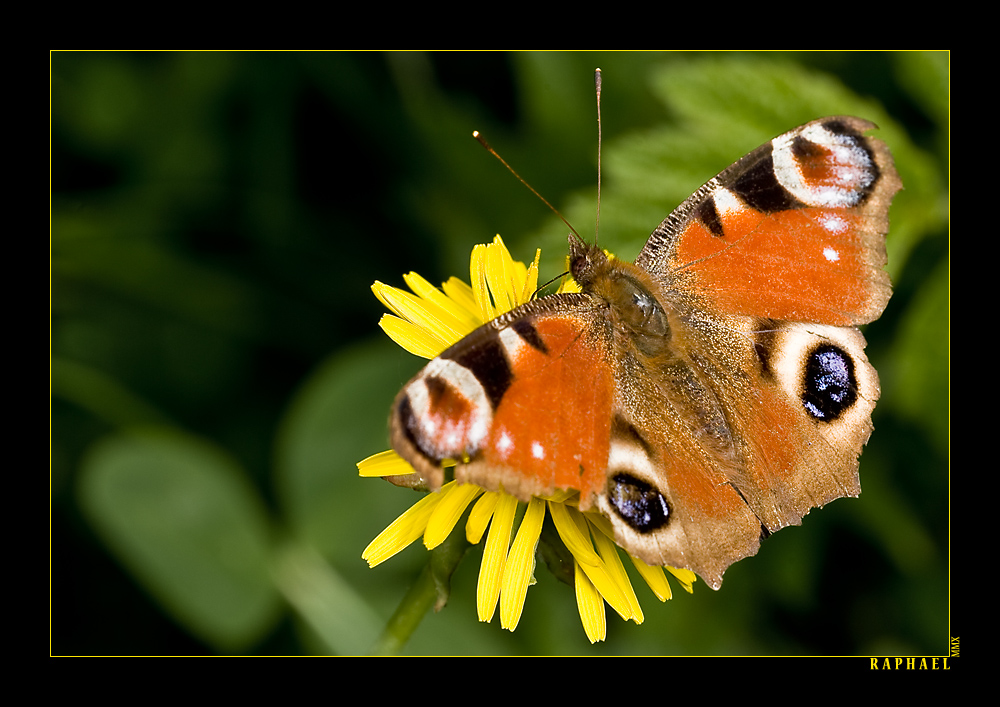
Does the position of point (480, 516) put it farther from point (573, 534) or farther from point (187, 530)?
point (187, 530)

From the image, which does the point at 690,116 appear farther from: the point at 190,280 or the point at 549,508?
the point at 190,280

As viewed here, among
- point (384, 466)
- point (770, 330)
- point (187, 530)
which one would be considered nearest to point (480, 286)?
point (384, 466)

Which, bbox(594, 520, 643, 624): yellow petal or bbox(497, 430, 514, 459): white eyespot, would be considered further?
bbox(594, 520, 643, 624): yellow petal

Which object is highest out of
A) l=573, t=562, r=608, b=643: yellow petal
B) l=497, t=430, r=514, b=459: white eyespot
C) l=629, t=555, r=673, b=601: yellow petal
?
l=497, t=430, r=514, b=459: white eyespot

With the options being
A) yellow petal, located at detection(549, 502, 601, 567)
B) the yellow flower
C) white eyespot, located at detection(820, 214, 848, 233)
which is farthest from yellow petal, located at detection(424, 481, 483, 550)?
white eyespot, located at detection(820, 214, 848, 233)

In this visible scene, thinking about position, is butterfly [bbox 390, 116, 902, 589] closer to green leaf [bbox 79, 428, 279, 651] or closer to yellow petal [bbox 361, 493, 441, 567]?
yellow petal [bbox 361, 493, 441, 567]

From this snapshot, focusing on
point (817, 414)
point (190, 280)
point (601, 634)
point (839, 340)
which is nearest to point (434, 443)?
point (601, 634)
